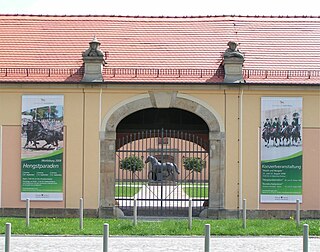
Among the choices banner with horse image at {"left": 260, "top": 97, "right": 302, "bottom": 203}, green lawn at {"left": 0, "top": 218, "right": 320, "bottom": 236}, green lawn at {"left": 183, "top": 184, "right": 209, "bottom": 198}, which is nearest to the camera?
green lawn at {"left": 0, "top": 218, "right": 320, "bottom": 236}

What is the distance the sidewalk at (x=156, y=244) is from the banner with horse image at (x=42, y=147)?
571 centimetres

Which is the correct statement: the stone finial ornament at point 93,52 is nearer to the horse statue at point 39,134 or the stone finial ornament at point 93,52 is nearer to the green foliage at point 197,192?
the horse statue at point 39,134

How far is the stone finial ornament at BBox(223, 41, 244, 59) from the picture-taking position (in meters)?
22.6

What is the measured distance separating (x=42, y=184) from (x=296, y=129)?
7.71 m

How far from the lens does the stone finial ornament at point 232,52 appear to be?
74.3 feet

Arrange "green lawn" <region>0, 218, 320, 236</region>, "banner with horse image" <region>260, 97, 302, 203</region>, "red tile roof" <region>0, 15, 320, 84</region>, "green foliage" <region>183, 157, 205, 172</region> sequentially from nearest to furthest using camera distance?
"green lawn" <region>0, 218, 320, 236</region> < "banner with horse image" <region>260, 97, 302, 203</region> < "red tile roof" <region>0, 15, 320, 84</region> < "green foliage" <region>183, 157, 205, 172</region>

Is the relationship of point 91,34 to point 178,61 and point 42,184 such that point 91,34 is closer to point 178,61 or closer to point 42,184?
point 178,61

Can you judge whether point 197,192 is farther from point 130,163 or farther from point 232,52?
point 232,52

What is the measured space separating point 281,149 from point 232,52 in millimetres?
3221

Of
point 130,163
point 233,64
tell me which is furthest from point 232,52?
point 130,163

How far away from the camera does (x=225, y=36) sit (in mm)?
25641

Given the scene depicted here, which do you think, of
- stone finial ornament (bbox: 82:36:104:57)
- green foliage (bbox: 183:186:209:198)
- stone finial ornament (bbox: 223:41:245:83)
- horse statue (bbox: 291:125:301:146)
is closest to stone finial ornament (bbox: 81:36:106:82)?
stone finial ornament (bbox: 82:36:104:57)

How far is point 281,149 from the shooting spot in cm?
2270

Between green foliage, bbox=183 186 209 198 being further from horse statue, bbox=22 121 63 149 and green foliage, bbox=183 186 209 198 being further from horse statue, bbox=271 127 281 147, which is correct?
horse statue, bbox=22 121 63 149
